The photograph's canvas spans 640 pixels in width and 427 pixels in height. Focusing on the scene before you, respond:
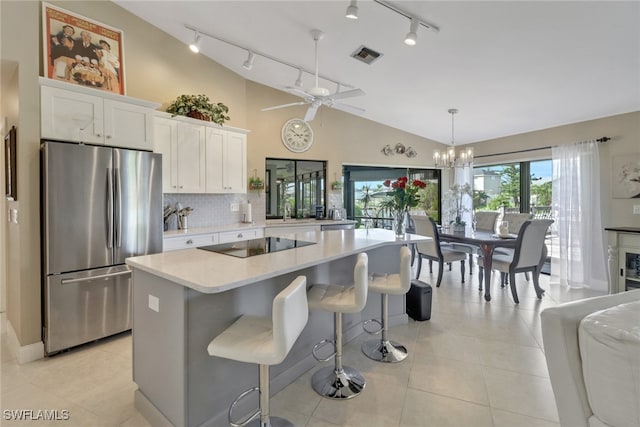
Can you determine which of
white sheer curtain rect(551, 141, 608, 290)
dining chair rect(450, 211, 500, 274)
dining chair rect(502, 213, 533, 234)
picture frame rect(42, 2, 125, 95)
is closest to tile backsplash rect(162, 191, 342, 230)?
picture frame rect(42, 2, 125, 95)

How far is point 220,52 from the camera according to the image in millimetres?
4188

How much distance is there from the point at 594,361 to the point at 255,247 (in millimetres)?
1947

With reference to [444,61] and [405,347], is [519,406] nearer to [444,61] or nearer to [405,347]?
[405,347]

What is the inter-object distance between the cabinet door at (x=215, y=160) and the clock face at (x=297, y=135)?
1.39 meters

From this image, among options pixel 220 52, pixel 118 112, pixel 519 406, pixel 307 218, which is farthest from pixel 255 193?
pixel 519 406

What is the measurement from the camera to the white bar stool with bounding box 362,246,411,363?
2.29 metres

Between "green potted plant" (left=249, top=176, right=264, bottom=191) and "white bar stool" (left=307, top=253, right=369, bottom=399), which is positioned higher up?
"green potted plant" (left=249, top=176, right=264, bottom=191)

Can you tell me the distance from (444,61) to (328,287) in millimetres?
2820

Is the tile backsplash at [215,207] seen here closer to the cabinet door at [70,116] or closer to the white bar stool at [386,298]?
the cabinet door at [70,116]

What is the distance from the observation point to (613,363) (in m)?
1.01

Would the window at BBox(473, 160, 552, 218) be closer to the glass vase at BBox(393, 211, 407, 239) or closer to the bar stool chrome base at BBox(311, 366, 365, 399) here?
the glass vase at BBox(393, 211, 407, 239)

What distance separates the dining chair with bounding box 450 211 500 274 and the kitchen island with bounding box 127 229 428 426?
143 inches

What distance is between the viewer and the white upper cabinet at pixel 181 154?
142 inches

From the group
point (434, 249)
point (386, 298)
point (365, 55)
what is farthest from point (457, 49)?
point (434, 249)
